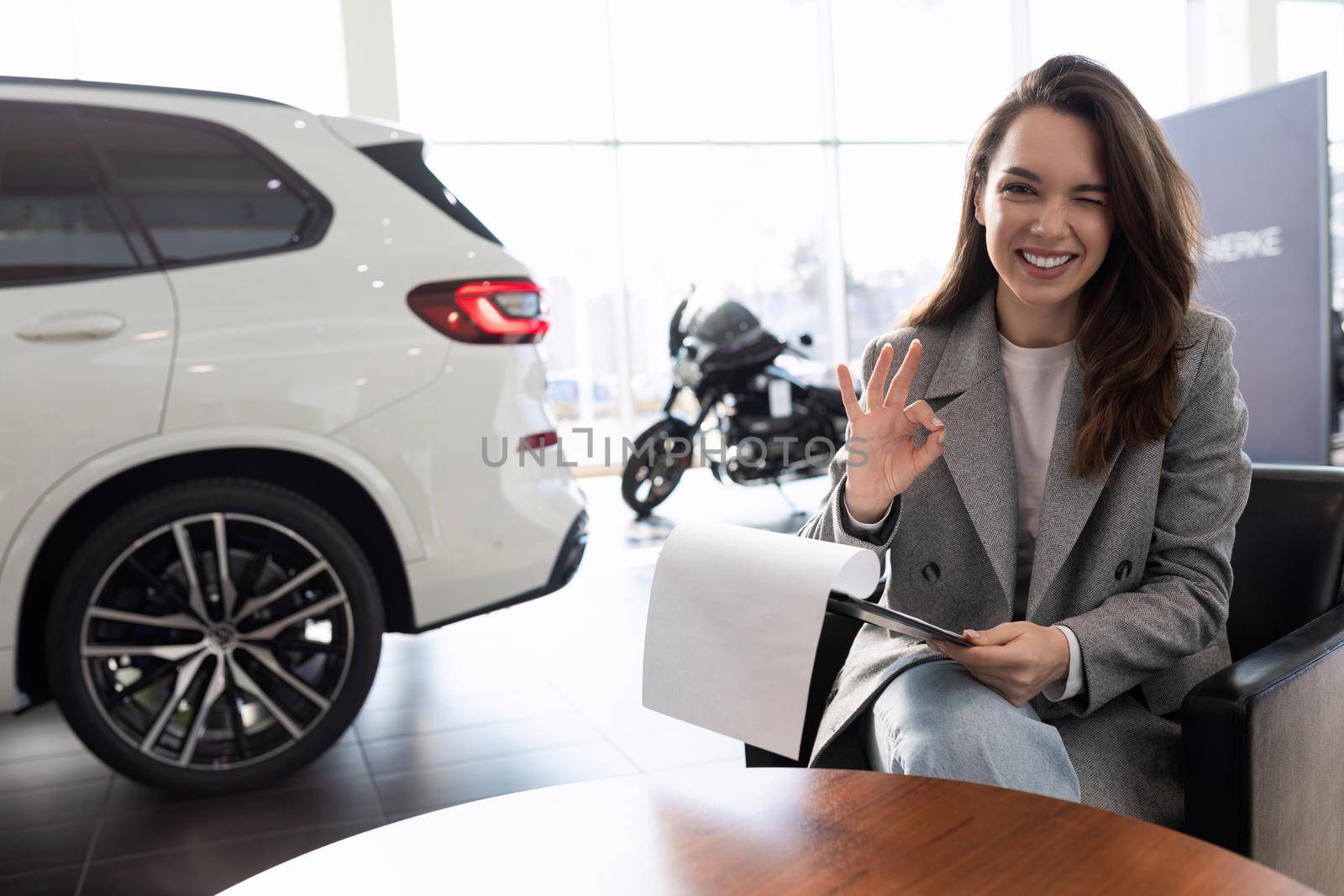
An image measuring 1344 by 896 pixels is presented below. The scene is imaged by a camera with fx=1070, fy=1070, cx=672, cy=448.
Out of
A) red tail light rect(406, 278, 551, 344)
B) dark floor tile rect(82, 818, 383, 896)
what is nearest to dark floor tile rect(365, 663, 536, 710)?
dark floor tile rect(82, 818, 383, 896)

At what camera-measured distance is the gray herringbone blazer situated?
1178mm

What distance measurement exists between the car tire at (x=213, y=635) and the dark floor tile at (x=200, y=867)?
0.71 ft

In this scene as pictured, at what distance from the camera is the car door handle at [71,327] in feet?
6.41

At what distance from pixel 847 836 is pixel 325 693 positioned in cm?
169

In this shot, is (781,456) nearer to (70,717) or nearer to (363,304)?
(363,304)

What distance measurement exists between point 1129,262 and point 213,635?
1.78 metres

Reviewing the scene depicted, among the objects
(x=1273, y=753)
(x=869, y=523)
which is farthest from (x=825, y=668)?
(x=1273, y=753)

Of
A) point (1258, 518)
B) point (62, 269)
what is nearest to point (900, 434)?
point (1258, 518)

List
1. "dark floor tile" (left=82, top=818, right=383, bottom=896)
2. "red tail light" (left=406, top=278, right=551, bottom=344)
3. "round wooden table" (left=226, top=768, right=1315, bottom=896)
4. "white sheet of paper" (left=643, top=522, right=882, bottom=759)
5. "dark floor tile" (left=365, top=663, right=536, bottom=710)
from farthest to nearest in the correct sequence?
"dark floor tile" (left=365, top=663, right=536, bottom=710), "red tail light" (left=406, top=278, right=551, bottom=344), "dark floor tile" (left=82, top=818, right=383, bottom=896), "white sheet of paper" (left=643, top=522, right=882, bottom=759), "round wooden table" (left=226, top=768, right=1315, bottom=896)

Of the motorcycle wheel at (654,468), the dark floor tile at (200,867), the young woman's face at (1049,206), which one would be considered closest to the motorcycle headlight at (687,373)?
the motorcycle wheel at (654,468)

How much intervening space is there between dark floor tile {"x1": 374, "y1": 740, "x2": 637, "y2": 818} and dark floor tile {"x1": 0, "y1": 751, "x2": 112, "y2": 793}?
26.3 inches

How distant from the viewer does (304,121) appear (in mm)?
2236

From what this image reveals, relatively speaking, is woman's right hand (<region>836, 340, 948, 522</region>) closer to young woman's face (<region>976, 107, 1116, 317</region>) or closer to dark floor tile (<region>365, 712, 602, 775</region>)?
young woman's face (<region>976, 107, 1116, 317</region>)

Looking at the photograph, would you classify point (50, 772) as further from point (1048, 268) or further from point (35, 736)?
point (1048, 268)
